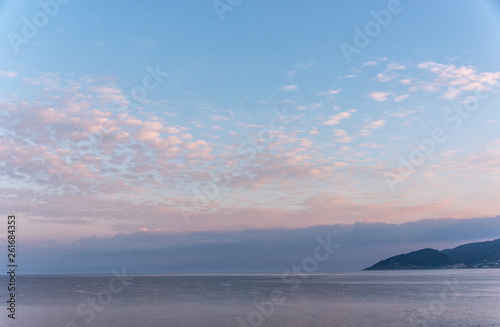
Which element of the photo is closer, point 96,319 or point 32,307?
point 96,319

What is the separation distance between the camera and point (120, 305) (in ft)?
247

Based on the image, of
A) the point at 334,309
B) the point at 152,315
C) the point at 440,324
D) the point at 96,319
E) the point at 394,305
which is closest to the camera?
the point at 440,324

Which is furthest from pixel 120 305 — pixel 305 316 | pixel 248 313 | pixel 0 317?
pixel 305 316

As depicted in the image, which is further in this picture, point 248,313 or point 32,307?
point 32,307

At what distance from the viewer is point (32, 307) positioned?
73750 mm

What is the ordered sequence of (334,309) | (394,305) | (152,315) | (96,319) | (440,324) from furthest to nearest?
(394,305) → (334,309) → (152,315) → (96,319) → (440,324)

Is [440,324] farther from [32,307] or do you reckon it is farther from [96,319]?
[32,307]

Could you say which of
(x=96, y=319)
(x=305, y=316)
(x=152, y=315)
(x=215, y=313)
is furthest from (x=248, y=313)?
(x=96, y=319)

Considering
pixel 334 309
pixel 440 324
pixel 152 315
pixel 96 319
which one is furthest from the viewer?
pixel 334 309

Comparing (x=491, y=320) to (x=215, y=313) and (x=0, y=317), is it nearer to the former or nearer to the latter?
(x=215, y=313)

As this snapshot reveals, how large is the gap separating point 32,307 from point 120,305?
15.7 metres

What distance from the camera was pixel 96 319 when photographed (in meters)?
57.3

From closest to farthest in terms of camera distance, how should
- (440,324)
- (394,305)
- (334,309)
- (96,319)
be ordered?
(440,324)
(96,319)
(334,309)
(394,305)

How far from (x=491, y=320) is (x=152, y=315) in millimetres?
46899
